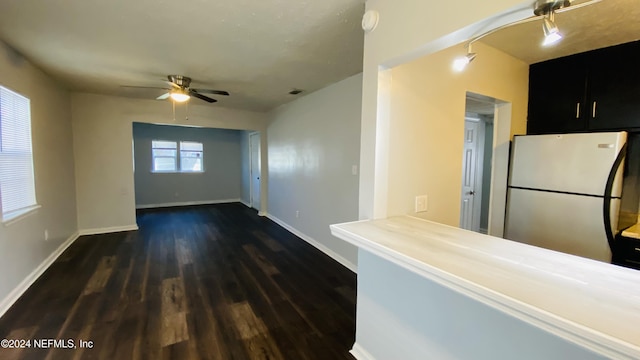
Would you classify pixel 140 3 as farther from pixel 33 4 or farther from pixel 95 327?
pixel 95 327

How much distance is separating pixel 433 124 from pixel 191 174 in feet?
23.7

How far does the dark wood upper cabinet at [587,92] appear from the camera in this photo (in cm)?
213

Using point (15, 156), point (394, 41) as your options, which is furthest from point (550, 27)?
point (15, 156)

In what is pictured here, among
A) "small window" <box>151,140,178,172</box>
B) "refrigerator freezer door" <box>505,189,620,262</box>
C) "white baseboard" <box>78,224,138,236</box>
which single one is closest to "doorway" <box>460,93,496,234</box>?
"refrigerator freezer door" <box>505,189,620,262</box>

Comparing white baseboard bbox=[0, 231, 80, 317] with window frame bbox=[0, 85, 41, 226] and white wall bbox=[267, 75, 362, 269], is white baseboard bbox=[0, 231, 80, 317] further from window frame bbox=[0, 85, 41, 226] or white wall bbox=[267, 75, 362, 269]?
white wall bbox=[267, 75, 362, 269]

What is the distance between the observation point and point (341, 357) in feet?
6.38

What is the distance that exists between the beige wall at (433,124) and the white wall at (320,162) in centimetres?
134

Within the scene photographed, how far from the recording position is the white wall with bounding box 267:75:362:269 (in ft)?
11.4

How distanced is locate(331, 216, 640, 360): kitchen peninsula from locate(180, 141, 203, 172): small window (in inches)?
278

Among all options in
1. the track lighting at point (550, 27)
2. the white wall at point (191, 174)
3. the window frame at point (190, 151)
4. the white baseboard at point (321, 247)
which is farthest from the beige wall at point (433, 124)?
the window frame at point (190, 151)

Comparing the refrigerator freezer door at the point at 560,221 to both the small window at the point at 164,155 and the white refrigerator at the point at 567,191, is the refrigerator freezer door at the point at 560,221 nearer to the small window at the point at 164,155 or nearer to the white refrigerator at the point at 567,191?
the white refrigerator at the point at 567,191

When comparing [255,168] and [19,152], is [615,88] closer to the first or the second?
[19,152]

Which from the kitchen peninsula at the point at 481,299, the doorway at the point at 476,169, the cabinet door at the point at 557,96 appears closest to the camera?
the kitchen peninsula at the point at 481,299

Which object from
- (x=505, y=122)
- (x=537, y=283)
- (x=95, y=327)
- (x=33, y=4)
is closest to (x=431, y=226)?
(x=537, y=283)
